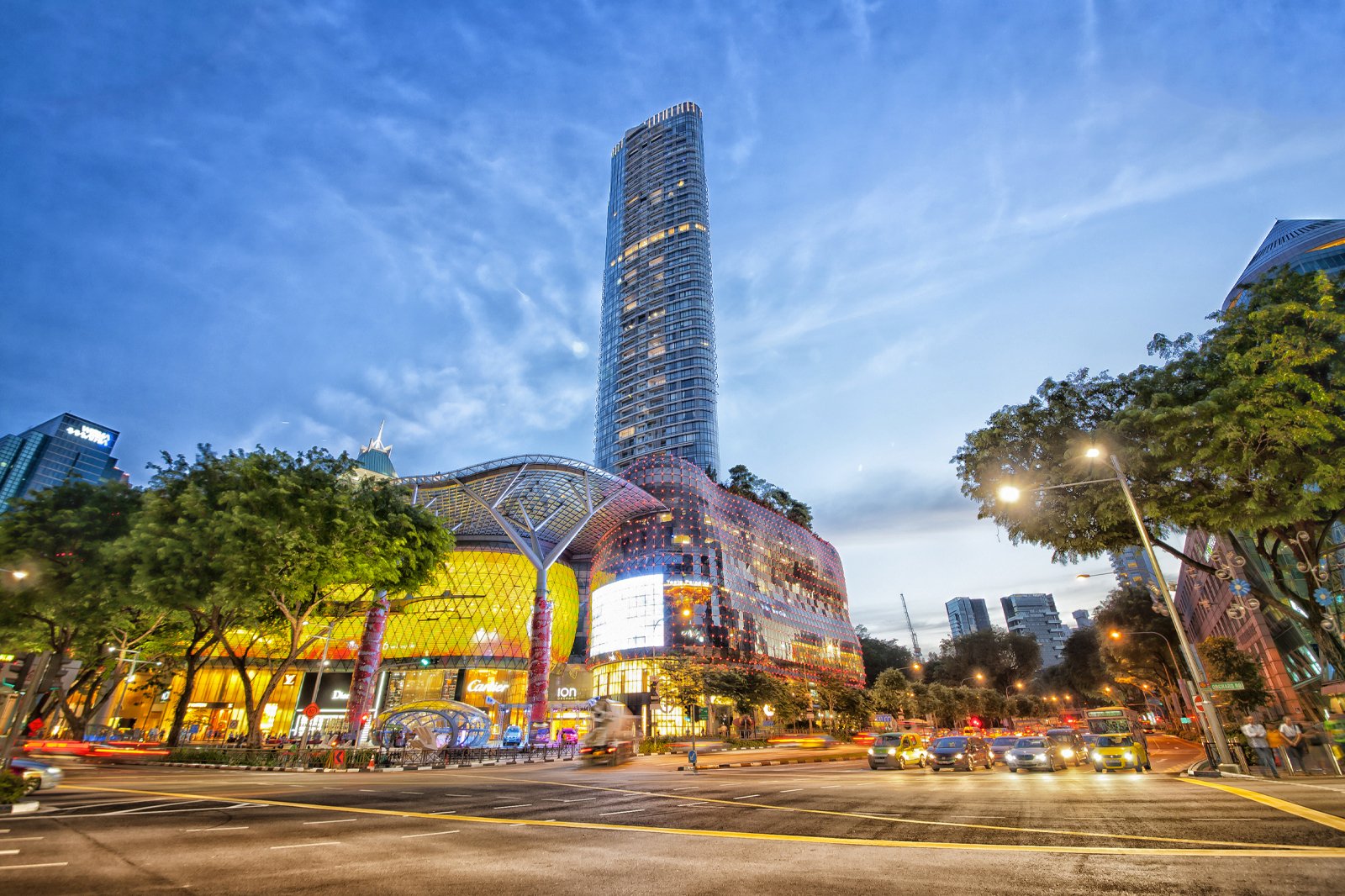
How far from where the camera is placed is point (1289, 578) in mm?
37219

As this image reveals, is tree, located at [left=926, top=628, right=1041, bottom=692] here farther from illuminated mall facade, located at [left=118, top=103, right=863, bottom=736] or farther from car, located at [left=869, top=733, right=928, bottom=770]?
car, located at [left=869, top=733, right=928, bottom=770]

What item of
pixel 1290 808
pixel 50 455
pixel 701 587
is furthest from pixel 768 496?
pixel 50 455

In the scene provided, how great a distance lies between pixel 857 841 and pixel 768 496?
11286cm

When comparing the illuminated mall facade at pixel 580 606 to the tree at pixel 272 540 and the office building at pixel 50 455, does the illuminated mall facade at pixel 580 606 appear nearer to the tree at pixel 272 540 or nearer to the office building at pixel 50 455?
the tree at pixel 272 540

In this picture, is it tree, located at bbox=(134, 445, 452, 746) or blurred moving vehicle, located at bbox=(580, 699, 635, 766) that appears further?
blurred moving vehicle, located at bbox=(580, 699, 635, 766)

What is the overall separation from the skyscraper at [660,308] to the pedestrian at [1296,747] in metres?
108

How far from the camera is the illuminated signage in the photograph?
182 meters

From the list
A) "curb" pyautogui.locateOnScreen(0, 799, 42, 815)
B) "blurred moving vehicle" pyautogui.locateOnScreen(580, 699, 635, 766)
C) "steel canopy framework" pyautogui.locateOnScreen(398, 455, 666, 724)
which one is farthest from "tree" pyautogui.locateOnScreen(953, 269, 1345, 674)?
"steel canopy framework" pyautogui.locateOnScreen(398, 455, 666, 724)

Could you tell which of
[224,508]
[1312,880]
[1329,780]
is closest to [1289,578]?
[1329,780]

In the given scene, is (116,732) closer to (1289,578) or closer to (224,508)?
(224,508)

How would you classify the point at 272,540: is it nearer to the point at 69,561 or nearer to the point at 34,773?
the point at 69,561

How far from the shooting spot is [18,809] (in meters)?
11.4

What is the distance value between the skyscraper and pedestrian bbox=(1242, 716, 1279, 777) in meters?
107

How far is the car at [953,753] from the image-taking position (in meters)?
26.1
